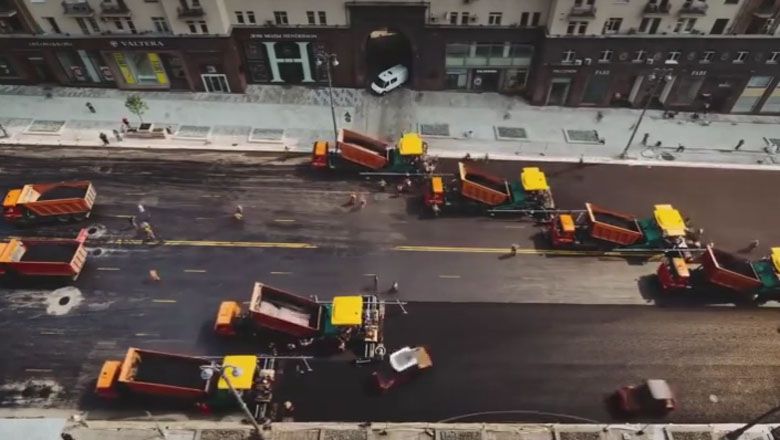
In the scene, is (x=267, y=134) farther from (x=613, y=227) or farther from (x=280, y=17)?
(x=613, y=227)

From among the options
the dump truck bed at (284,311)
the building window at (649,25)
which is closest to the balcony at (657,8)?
the building window at (649,25)

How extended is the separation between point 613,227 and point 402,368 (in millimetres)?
18460

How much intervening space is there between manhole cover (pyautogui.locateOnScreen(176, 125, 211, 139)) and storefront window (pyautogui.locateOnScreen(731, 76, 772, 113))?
4906 centimetres

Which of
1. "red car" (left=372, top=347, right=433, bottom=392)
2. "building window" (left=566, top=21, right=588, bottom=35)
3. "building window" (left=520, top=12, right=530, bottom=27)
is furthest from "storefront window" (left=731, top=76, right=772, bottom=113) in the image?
"red car" (left=372, top=347, right=433, bottom=392)

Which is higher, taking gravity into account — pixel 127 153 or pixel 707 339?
pixel 127 153

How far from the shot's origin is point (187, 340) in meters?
35.8

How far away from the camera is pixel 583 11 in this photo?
46219 millimetres

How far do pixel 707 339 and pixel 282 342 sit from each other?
2755cm

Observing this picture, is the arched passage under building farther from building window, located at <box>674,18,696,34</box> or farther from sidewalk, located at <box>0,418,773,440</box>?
sidewalk, located at <box>0,418,773,440</box>

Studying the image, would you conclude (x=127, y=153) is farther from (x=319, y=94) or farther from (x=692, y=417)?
(x=692, y=417)

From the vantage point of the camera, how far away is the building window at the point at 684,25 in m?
46.3

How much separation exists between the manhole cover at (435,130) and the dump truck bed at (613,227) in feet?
49.4

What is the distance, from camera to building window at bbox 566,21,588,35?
46969 mm

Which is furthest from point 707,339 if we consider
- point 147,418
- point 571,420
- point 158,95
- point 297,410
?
point 158,95
